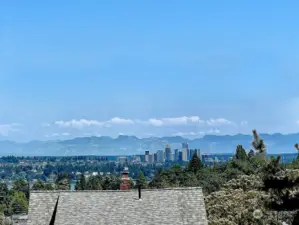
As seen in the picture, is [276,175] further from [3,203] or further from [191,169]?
[3,203]

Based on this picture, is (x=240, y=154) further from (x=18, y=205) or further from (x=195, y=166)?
(x=18, y=205)

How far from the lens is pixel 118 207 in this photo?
25.8 meters

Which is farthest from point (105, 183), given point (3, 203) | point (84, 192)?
point (84, 192)

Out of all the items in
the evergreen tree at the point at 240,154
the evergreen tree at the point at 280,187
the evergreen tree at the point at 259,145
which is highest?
the evergreen tree at the point at 240,154

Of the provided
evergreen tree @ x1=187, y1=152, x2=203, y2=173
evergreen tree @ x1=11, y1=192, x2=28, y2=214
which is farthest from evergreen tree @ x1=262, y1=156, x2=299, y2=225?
evergreen tree @ x1=11, y1=192, x2=28, y2=214

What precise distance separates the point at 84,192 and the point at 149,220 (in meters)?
3.23

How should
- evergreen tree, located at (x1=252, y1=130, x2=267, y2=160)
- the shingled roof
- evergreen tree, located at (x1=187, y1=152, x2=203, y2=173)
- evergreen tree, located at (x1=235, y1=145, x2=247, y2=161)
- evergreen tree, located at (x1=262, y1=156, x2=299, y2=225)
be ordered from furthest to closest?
evergreen tree, located at (x1=235, y1=145, x2=247, y2=161) → evergreen tree, located at (x1=187, y1=152, x2=203, y2=173) → the shingled roof → evergreen tree, located at (x1=252, y1=130, x2=267, y2=160) → evergreen tree, located at (x1=262, y1=156, x2=299, y2=225)

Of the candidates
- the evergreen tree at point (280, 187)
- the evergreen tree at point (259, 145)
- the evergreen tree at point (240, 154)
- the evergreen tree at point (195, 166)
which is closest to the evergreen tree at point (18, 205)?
the evergreen tree at point (195, 166)

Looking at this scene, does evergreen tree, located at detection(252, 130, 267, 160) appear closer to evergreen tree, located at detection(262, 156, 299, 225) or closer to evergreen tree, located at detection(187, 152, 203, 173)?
evergreen tree, located at detection(262, 156, 299, 225)

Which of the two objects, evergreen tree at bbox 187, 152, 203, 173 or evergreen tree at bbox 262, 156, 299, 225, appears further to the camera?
evergreen tree at bbox 187, 152, 203, 173

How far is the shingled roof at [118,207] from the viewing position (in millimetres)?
25266

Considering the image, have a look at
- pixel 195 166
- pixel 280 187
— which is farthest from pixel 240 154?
pixel 280 187

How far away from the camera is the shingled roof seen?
2527cm

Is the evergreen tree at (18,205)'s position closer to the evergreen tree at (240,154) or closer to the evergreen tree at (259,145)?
the evergreen tree at (240,154)
